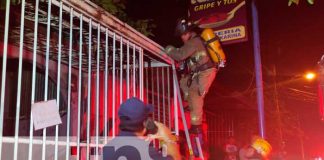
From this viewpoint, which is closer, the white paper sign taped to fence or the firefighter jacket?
the white paper sign taped to fence

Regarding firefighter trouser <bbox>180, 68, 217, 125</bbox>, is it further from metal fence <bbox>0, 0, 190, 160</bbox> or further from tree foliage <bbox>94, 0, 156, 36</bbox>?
tree foliage <bbox>94, 0, 156, 36</bbox>

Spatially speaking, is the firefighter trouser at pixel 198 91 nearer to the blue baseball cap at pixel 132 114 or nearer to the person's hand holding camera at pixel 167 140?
the person's hand holding camera at pixel 167 140

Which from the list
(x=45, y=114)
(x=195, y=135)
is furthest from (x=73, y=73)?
(x=45, y=114)

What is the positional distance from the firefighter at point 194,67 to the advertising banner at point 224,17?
3.48 metres

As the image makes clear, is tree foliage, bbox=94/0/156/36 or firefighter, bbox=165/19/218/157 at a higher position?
tree foliage, bbox=94/0/156/36

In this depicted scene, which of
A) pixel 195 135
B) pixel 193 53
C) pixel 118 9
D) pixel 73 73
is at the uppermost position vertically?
pixel 118 9

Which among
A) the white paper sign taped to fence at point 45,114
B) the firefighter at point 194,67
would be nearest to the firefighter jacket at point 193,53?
the firefighter at point 194,67

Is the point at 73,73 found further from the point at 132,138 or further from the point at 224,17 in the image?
the point at 224,17

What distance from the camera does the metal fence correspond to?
4266 mm

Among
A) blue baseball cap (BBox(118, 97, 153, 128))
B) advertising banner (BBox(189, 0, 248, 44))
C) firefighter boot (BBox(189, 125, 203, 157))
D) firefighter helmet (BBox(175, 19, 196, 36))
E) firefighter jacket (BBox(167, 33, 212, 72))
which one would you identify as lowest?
firefighter boot (BBox(189, 125, 203, 157))

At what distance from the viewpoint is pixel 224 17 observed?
997cm

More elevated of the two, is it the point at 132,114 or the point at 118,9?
the point at 118,9

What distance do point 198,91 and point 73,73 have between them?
2057 mm

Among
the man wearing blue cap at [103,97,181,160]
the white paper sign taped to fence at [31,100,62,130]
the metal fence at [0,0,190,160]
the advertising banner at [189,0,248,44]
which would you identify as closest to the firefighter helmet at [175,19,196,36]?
the metal fence at [0,0,190,160]
